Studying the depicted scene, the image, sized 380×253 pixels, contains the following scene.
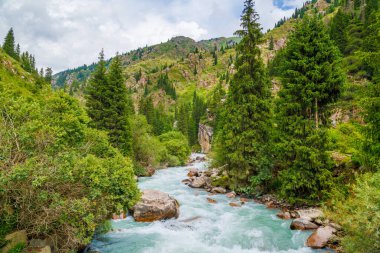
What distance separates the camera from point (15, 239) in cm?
933

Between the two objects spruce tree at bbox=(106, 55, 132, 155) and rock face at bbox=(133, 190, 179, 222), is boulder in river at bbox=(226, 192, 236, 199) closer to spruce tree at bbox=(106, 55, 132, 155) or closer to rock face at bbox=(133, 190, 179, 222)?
rock face at bbox=(133, 190, 179, 222)

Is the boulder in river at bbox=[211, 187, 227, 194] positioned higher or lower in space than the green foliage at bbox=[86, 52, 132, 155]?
lower

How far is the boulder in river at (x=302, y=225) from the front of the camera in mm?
15598

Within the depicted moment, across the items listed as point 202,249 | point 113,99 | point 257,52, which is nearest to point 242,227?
point 202,249

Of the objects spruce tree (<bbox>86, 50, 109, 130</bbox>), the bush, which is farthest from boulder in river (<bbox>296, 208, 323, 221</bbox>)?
spruce tree (<bbox>86, 50, 109, 130</bbox>)

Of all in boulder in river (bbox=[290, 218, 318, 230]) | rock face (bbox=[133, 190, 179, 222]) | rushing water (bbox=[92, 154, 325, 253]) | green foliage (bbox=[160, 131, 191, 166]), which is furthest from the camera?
green foliage (bbox=[160, 131, 191, 166])

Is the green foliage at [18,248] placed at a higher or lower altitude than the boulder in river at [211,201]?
higher

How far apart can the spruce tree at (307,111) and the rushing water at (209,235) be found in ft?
12.4

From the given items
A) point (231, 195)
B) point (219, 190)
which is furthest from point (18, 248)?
point (219, 190)

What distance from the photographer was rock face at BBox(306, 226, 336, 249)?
1312 centimetres

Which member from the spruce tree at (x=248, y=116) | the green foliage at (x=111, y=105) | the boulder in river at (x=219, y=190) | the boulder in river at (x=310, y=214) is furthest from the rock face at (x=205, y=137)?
the boulder in river at (x=310, y=214)

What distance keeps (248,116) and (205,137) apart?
64818 mm

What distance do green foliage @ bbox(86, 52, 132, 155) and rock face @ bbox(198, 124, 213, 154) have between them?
53699mm

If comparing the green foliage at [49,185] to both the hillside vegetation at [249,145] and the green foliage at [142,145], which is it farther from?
the green foliage at [142,145]
